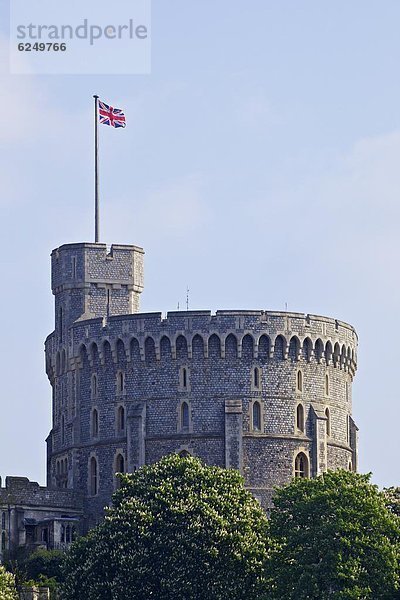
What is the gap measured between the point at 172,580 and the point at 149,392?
37236 millimetres

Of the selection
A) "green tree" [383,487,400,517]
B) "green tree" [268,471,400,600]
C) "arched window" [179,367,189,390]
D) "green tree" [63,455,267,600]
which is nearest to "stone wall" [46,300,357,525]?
"arched window" [179,367,189,390]

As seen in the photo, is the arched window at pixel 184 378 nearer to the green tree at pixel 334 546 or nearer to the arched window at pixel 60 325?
the arched window at pixel 60 325

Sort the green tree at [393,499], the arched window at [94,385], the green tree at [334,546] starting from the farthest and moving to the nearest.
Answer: the arched window at [94,385] < the green tree at [393,499] < the green tree at [334,546]

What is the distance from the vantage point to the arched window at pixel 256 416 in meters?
174

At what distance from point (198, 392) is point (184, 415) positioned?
1912mm

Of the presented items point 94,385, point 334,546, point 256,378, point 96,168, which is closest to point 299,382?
point 256,378

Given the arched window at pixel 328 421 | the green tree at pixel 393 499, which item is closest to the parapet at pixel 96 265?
the arched window at pixel 328 421

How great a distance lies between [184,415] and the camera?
6831 inches

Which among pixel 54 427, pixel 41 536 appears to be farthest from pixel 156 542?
pixel 54 427

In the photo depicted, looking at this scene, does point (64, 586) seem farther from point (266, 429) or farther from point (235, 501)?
point (266, 429)

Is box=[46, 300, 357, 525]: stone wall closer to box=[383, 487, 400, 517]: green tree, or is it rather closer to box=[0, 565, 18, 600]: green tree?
box=[383, 487, 400, 517]: green tree

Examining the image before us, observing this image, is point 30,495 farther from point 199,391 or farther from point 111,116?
point 111,116

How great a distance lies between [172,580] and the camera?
138m

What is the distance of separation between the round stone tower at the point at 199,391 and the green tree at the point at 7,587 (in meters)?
30.5
